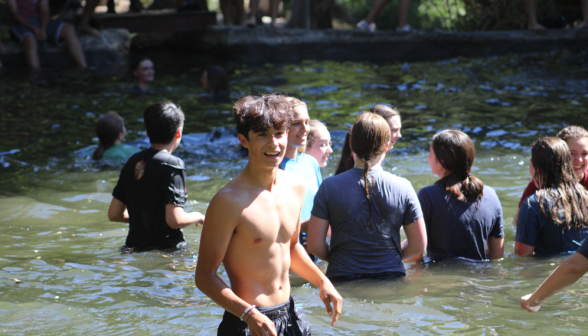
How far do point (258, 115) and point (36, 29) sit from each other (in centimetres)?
1130

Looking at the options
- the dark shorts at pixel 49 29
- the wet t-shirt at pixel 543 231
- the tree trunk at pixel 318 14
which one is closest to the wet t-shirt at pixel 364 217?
the wet t-shirt at pixel 543 231

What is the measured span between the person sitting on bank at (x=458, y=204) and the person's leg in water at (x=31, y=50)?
10258 mm

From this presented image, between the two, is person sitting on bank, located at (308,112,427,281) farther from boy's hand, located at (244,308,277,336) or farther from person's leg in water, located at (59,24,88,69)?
person's leg in water, located at (59,24,88,69)

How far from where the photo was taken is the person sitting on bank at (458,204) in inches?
161

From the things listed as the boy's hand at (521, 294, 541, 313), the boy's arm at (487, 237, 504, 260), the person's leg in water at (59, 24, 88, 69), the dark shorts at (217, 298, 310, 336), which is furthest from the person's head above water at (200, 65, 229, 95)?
the boy's hand at (521, 294, 541, 313)

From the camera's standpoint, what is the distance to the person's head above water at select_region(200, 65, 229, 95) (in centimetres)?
991

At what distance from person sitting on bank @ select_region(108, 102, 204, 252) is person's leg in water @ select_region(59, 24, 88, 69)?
9218mm

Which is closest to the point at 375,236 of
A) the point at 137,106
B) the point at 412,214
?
the point at 412,214

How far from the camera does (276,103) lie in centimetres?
267

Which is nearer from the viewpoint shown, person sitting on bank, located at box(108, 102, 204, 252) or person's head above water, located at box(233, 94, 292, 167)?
person's head above water, located at box(233, 94, 292, 167)

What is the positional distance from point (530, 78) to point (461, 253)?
8488mm

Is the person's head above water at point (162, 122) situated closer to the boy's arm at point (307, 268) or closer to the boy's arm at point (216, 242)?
the boy's arm at point (307, 268)

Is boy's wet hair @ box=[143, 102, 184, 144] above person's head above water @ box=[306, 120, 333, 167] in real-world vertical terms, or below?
above

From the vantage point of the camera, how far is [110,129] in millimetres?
6516
